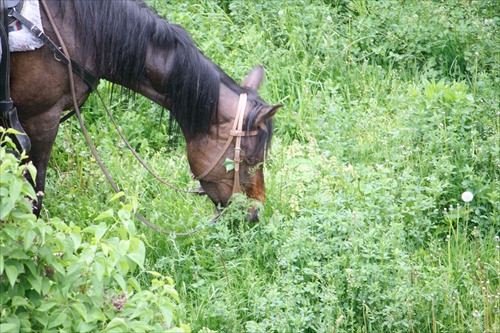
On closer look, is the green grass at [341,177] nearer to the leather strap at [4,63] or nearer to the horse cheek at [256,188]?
the horse cheek at [256,188]

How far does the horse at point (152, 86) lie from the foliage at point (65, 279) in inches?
53.9

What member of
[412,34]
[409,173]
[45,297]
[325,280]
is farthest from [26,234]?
[412,34]

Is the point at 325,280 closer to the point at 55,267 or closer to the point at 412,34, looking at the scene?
the point at 55,267

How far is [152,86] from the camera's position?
4.81m

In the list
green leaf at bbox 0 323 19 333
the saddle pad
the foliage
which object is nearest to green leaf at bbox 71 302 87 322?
the foliage

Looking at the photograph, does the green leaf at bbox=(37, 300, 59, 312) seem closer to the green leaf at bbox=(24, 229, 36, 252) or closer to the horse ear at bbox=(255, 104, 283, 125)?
the green leaf at bbox=(24, 229, 36, 252)

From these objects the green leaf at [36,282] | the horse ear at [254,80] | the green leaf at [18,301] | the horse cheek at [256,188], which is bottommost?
the horse cheek at [256,188]

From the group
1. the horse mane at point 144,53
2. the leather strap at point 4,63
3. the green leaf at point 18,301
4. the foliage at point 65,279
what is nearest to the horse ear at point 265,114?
the horse mane at point 144,53

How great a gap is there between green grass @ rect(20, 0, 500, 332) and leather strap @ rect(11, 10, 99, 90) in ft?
3.14

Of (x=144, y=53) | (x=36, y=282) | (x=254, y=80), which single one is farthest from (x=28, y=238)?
(x=254, y=80)

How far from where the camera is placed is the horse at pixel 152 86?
4.39m

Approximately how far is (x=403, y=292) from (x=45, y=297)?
6.61ft

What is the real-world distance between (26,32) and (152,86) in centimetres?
90

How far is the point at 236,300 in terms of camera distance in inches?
183
